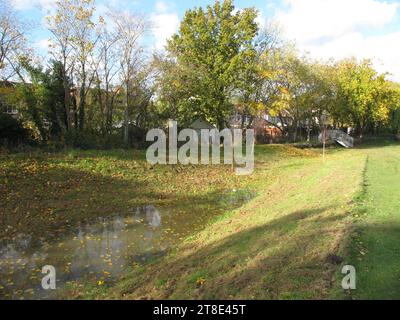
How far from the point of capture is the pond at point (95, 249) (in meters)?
Result: 7.92

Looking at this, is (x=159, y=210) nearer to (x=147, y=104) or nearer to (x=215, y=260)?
(x=215, y=260)

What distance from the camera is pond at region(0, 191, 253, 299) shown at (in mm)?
7922

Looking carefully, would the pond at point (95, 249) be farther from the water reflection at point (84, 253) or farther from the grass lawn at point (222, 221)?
the grass lawn at point (222, 221)

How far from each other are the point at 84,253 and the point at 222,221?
4.35 meters

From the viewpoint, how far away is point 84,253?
957 centimetres

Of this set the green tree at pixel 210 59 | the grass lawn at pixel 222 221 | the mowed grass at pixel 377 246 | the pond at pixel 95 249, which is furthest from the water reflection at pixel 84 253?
the green tree at pixel 210 59

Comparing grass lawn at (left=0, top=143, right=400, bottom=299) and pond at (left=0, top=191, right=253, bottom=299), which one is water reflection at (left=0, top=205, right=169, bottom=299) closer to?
pond at (left=0, top=191, right=253, bottom=299)

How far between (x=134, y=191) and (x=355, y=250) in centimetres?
1111

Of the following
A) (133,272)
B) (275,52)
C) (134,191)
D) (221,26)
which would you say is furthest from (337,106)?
(133,272)

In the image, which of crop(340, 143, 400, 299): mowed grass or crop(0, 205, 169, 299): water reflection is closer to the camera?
crop(340, 143, 400, 299): mowed grass

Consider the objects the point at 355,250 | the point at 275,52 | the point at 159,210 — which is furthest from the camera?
the point at 275,52

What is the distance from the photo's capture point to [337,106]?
136ft

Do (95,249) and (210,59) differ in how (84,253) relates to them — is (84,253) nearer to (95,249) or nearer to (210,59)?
(95,249)

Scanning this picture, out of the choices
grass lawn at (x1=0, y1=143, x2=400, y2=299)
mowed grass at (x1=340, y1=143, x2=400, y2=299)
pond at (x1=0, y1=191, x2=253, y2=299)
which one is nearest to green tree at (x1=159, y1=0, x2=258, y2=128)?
grass lawn at (x1=0, y1=143, x2=400, y2=299)
